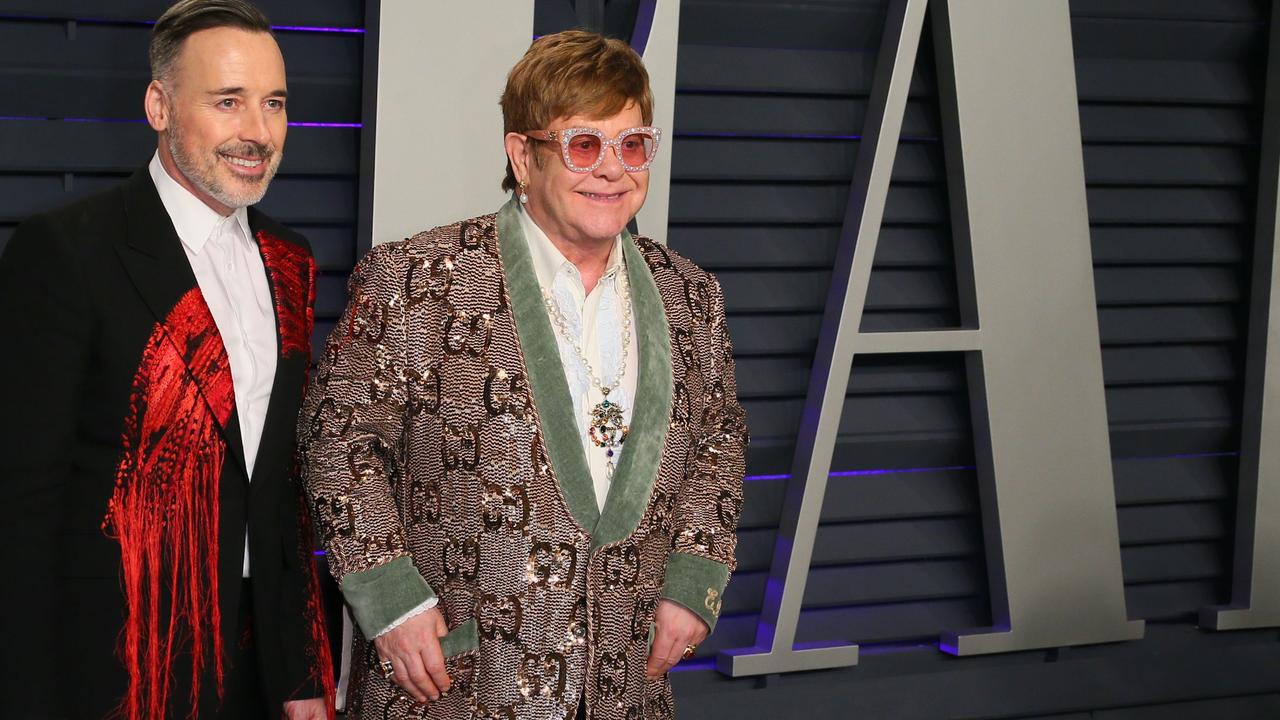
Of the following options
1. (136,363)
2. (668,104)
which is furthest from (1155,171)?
(136,363)

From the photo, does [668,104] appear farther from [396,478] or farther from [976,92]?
[396,478]

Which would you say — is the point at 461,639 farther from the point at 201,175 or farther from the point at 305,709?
the point at 201,175

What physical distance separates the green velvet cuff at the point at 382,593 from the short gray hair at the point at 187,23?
0.84m

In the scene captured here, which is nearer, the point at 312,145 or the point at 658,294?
the point at 658,294

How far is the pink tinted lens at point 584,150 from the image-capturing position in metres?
2.14

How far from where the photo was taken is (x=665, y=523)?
2.25m

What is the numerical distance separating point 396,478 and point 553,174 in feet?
1.83

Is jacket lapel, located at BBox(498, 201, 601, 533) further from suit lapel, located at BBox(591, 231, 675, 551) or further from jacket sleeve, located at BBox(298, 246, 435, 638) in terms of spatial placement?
jacket sleeve, located at BBox(298, 246, 435, 638)

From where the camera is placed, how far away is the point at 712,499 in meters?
2.34

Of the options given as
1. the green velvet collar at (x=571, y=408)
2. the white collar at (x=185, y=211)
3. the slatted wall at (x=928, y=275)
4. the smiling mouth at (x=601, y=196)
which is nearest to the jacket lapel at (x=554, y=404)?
the green velvet collar at (x=571, y=408)

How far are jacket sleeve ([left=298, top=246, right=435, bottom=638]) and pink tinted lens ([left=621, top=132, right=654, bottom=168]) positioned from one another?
0.40m

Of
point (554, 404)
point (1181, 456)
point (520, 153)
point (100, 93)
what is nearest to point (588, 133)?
point (520, 153)

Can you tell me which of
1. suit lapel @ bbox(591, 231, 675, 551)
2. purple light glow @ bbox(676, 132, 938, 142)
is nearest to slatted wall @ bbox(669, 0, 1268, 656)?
purple light glow @ bbox(676, 132, 938, 142)

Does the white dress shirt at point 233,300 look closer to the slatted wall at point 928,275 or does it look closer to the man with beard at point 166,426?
the man with beard at point 166,426
